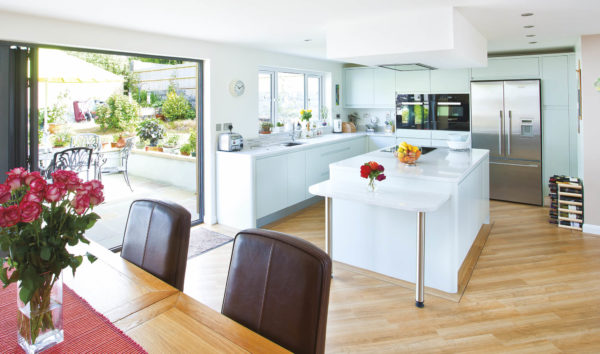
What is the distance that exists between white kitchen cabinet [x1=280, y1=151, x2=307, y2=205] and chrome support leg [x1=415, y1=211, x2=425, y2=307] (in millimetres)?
2489

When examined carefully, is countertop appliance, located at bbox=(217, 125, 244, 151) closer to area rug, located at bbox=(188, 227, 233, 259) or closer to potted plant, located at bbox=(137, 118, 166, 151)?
potted plant, located at bbox=(137, 118, 166, 151)

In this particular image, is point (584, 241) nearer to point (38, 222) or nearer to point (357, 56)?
point (357, 56)

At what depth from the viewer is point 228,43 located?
15.2 ft

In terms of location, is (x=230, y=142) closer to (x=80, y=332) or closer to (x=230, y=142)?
(x=230, y=142)

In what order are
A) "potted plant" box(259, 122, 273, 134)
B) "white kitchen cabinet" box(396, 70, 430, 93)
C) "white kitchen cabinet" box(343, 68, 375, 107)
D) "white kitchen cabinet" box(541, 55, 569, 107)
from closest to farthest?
"white kitchen cabinet" box(541, 55, 569, 107), "potted plant" box(259, 122, 273, 134), "white kitchen cabinet" box(396, 70, 430, 93), "white kitchen cabinet" box(343, 68, 375, 107)

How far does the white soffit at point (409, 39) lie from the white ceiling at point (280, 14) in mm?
79

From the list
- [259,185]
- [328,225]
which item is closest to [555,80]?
[328,225]

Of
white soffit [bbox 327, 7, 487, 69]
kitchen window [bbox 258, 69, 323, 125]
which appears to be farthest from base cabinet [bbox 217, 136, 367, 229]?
white soffit [bbox 327, 7, 487, 69]

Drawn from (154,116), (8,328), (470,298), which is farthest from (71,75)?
(470,298)

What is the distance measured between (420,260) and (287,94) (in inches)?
162

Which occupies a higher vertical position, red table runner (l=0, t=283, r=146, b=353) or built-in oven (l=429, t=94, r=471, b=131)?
built-in oven (l=429, t=94, r=471, b=131)

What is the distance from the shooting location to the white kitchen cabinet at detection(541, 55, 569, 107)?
5.24 m

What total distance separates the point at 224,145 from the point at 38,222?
3630mm

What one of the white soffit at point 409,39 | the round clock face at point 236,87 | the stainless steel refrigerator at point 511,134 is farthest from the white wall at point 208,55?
the stainless steel refrigerator at point 511,134
